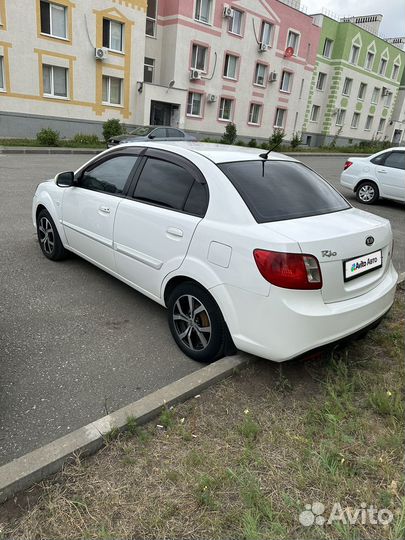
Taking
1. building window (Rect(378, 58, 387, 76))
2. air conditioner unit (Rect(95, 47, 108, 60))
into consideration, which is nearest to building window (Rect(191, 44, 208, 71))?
air conditioner unit (Rect(95, 47, 108, 60))

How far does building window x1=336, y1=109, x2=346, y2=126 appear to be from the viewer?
132ft

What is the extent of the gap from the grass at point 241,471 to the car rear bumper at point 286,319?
39cm

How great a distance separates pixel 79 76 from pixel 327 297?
76.2ft

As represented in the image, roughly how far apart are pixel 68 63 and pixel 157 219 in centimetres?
2171

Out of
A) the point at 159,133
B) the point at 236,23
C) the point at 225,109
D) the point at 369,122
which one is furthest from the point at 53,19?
the point at 369,122

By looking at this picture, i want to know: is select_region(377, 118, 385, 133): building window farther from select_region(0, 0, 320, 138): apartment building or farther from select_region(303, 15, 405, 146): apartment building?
select_region(0, 0, 320, 138): apartment building

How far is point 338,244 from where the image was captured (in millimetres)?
2787

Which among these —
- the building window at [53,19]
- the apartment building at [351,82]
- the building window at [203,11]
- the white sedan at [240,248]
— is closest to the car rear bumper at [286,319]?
the white sedan at [240,248]

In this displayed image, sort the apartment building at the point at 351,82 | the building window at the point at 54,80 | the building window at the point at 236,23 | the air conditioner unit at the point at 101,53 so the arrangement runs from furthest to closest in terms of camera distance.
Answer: the apartment building at the point at 351,82, the building window at the point at 236,23, the air conditioner unit at the point at 101,53, the building window at the point at 54,80

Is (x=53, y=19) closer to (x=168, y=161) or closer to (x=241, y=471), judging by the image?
(x=168, y=161)

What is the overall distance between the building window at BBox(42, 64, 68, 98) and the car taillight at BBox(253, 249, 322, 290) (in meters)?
22.4

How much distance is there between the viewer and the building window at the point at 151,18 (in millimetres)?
25484

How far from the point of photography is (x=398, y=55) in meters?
45.2

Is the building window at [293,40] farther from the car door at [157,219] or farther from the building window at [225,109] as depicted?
the car door at [157,219]
